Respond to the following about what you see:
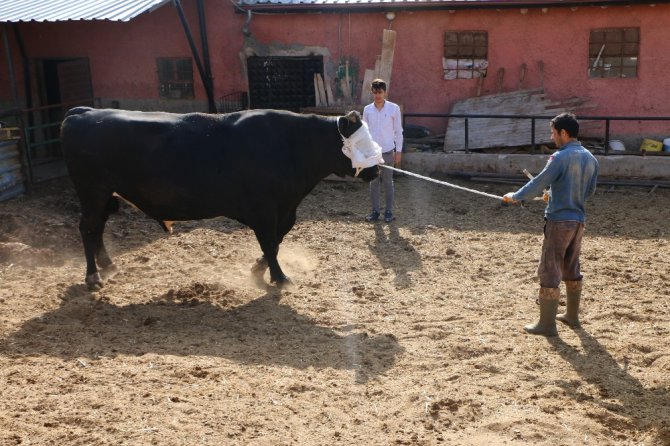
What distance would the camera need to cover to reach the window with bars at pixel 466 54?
14.7 metres

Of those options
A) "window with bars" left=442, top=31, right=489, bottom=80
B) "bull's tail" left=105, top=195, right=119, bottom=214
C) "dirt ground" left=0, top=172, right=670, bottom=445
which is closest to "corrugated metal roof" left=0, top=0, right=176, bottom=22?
"dirt ground" left=0, top=172, right=670, bottom=445

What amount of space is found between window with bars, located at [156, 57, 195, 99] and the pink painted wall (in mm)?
146

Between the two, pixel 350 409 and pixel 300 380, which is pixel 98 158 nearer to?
pixel 300 380

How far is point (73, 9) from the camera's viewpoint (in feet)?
43.0

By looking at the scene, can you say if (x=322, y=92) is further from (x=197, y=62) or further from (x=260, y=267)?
(x=260, y=267)

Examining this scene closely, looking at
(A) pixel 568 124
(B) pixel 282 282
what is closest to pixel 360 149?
(B) pixel 282 282

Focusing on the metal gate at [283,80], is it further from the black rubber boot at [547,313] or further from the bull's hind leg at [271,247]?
the black rubber boot at [547,313]

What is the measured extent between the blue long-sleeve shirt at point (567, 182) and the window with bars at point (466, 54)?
875 centimetres

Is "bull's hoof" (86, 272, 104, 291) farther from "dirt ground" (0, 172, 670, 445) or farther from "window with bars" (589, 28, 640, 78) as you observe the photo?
"window with bars" (589, 28, 640, 78)

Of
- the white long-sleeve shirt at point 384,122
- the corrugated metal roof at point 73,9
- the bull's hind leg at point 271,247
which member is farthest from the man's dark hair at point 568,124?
the corrugated metal roof at point 73,9

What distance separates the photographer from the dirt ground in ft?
16.5

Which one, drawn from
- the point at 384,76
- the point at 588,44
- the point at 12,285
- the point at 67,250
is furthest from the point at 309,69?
the point at 12,285

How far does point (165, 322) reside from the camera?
702 centimetres

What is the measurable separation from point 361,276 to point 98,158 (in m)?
2.88
